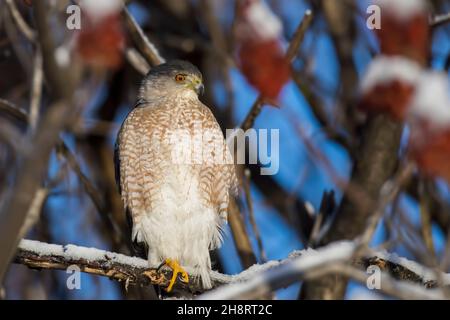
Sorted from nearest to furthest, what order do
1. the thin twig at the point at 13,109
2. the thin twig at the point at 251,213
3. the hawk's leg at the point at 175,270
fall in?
the hawk's leg at the point at 175,270 → the thin twig at the point at 13,109 → the thin twig at the point at 251,213

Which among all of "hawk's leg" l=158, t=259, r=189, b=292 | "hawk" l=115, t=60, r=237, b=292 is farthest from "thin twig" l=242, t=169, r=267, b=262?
"hawk's leg" l=158, t=259, r=189, b=292

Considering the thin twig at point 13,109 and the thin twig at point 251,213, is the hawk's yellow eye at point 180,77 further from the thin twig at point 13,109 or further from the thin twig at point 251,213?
the thin twig at point 13,109

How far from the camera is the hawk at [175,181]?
194 inches

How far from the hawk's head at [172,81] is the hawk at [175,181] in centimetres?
18

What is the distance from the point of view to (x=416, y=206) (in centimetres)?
645

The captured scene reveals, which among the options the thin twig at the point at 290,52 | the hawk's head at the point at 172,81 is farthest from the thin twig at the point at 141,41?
the thin twig at the point at 290,52

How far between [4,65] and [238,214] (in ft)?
10.9

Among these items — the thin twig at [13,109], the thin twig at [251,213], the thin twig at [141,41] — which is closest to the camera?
the thin twig at [13,109]

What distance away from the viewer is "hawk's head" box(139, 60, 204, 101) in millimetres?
5312

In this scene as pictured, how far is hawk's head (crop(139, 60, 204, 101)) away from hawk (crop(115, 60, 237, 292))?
185mm

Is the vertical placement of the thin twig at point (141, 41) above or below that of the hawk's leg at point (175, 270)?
above

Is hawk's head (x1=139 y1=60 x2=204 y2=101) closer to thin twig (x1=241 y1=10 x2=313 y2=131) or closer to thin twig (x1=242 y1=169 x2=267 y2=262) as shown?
thin twig (x1=241 y1=10 x2=313 y2=131)
